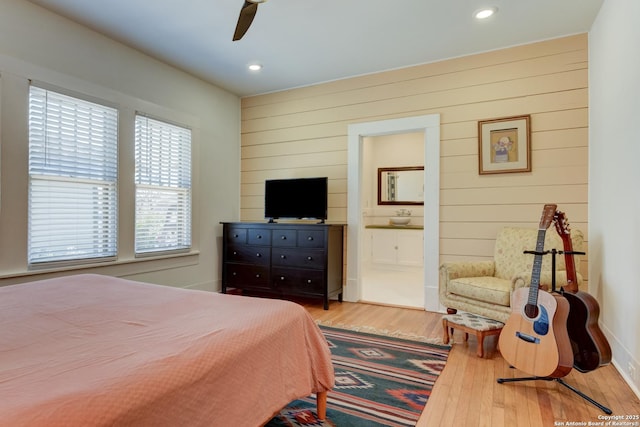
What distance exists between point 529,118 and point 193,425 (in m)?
3.88

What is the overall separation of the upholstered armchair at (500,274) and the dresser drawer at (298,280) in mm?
1402

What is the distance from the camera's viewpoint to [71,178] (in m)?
3.20

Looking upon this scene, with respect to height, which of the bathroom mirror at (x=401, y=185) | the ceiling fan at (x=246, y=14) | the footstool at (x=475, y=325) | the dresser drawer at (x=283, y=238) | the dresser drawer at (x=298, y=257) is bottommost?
the footstool at (x=475, y=325)

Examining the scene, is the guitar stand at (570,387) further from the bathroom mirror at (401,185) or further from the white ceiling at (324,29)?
the bathroom mirror at (401,185)

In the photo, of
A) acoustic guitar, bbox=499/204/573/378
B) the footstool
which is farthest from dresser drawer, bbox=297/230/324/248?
acoustic guitar, bbox=499/204/573/378

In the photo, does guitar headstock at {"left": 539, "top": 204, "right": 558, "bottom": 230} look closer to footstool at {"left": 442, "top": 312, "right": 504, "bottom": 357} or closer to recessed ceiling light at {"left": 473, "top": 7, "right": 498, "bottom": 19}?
footstool at {"left": 442, "top": 312, "right": 504, "bottom": 357}

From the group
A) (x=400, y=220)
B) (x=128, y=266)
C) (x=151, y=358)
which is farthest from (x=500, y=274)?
(x=128, y=266)

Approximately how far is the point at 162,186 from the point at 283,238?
5.02 ft

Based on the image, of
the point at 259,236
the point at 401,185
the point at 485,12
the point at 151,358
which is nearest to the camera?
the point at 151,358

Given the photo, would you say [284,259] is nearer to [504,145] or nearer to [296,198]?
[296,198]

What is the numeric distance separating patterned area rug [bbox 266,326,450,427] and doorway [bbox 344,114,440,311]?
1.18 meters

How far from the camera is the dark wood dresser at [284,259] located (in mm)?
4078

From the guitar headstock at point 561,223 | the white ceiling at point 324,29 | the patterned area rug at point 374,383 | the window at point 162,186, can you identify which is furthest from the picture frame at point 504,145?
the window at point 162,186

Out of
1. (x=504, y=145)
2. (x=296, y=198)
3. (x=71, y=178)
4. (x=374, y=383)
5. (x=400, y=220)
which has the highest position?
(x=504, y=145)
